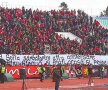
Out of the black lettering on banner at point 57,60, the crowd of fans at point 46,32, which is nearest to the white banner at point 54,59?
the black lettering on banner at point 57,60

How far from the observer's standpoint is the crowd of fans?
43812 mm

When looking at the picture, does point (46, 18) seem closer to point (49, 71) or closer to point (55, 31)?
point (55, 31)

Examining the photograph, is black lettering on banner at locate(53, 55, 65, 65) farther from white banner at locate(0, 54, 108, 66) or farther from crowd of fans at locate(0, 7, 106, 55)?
crowd of fans at locate(0, 7, 106, 55)

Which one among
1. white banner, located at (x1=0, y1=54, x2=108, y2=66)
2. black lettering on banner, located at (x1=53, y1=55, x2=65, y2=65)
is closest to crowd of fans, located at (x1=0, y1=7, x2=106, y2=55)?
white banner, located at (x1=0, y1=54, x2=108, y2=66)

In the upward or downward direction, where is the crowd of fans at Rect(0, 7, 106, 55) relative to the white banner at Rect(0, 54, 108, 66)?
upward

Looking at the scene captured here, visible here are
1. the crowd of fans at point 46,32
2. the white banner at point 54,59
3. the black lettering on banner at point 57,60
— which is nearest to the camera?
the white banner at point 54,59

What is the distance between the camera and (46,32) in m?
49.0

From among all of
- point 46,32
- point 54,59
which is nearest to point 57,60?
point 54,59

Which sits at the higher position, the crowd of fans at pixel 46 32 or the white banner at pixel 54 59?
the crowd of fans at pixel 46 32

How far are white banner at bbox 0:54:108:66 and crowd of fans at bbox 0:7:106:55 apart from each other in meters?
0.85

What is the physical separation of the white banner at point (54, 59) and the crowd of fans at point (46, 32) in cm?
85

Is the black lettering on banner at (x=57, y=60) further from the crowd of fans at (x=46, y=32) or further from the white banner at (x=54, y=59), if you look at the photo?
the crowd of fans at (x=46, y=32)

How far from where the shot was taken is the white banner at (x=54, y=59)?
4153 centimetres

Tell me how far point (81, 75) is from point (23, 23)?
873cm
